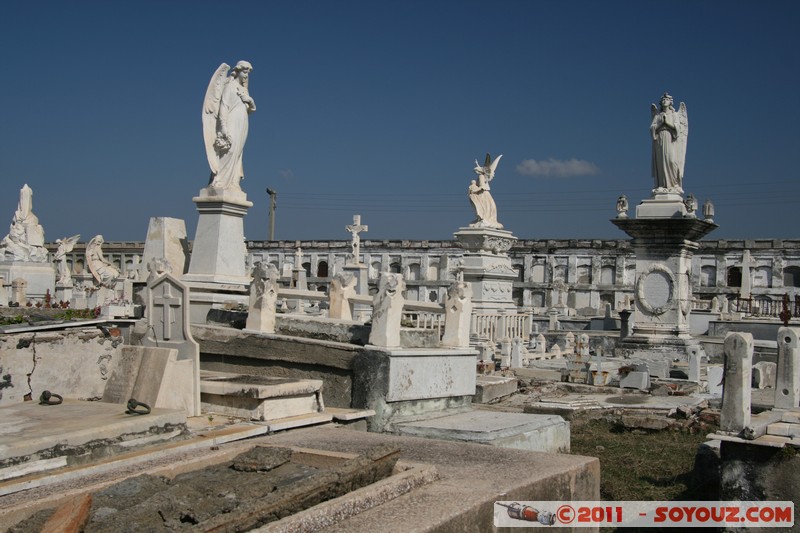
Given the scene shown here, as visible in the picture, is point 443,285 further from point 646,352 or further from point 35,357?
point 35,357

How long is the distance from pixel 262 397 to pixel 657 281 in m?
11.7

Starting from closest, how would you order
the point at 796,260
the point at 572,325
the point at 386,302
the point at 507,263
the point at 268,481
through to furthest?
the point at 268,481 < the point at 386,302 < the point at 507,263 < the point at 572,325 < the point at 796,260

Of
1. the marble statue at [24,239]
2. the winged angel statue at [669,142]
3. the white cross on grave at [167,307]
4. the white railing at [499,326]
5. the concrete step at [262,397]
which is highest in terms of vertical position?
the winged angel statue at [669,142]

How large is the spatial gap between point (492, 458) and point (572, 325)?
23.7 m

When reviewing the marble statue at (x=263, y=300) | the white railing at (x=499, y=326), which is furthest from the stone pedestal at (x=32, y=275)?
the marble statue at (x=263, y=300)

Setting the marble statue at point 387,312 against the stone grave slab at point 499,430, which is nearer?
the stone grave slab at point 499,430

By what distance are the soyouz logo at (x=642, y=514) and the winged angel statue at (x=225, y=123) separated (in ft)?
20.2

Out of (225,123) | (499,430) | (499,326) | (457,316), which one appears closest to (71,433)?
(499,430)

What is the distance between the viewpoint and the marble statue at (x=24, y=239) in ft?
99.3

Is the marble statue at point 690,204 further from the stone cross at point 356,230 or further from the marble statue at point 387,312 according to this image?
the stone cross at point 356,230

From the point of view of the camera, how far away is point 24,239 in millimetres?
30594

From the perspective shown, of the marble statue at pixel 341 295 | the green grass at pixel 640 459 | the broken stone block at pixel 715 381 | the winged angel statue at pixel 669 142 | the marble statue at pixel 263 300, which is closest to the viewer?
the green grass at pixel 640 459

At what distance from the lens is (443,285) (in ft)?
159

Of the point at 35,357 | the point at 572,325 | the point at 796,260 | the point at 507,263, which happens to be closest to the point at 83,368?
the point at 35,357
